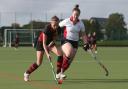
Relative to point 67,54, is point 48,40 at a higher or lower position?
higher

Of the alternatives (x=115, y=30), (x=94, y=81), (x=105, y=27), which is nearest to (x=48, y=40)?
(x=94, y=81)

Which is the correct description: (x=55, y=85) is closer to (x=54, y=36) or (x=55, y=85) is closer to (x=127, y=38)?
(x=54, y=36)

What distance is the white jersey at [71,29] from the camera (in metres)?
13.8

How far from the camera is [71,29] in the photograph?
13797mm

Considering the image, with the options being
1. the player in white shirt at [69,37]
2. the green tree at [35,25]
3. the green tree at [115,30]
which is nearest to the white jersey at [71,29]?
the player in white shirt at [69,37]

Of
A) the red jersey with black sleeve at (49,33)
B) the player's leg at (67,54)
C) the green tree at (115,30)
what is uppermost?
the red jersey with black sleeve at (49,33)

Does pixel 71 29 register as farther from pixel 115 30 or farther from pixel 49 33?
pixel 115 30

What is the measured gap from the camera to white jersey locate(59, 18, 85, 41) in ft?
45.3

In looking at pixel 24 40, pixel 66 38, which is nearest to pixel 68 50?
pixel 66 38

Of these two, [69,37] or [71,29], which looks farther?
[69,37]

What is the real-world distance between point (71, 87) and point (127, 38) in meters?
65.9

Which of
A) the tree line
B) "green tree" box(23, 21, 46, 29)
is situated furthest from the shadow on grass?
"green tree" box(23, 21, 46, 29)

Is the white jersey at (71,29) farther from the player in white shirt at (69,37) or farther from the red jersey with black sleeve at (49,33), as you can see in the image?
the red jersey with black sleeve at (49,33)

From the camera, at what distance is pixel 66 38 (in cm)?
1395
